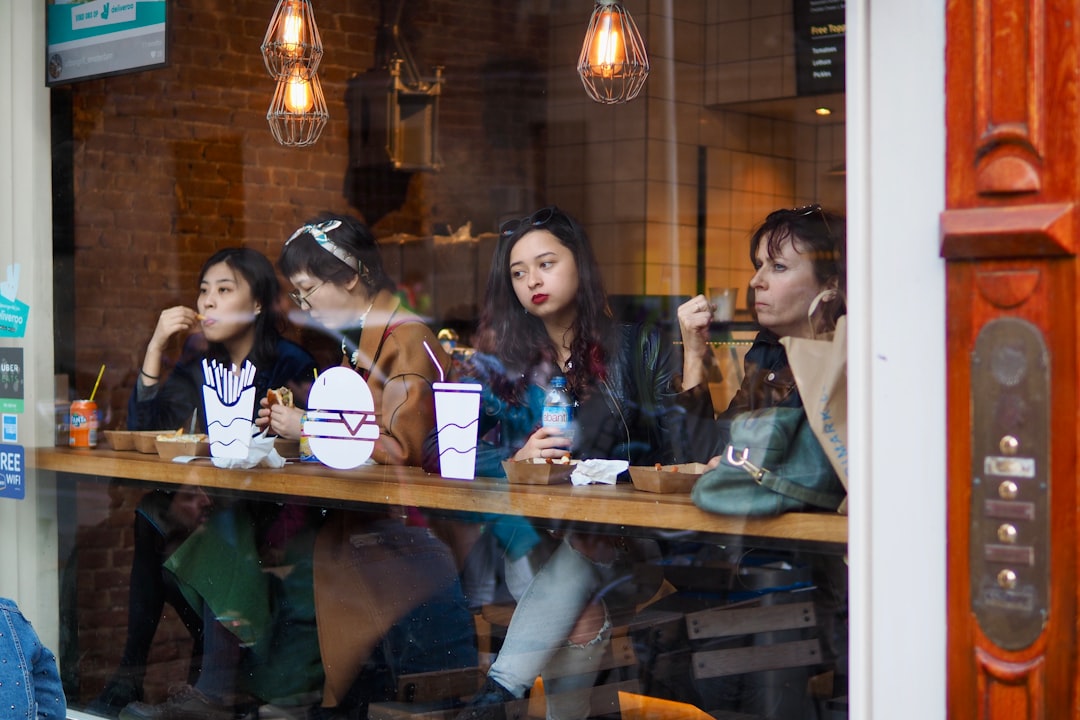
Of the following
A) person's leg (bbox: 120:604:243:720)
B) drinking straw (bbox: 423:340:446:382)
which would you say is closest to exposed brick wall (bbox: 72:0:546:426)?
person's leg (bbox: 120:604:243:720)

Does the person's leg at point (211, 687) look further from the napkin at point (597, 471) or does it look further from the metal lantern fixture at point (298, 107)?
the metal lantern fixture at point (298, 107)

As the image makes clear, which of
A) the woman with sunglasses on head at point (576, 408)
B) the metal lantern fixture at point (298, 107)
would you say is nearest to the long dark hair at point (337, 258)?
the woman with sunglasses on head at point (576, 408)

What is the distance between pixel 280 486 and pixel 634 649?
3.34 feet

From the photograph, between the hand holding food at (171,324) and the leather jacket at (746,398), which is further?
the hand holding food at (171,324)

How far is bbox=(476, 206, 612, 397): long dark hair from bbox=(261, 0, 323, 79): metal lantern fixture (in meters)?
1.60

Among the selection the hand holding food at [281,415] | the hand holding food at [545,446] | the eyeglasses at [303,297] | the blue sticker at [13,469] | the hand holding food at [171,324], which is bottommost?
the blue sticker at [13,469]

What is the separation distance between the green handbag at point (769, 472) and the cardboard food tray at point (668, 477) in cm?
5

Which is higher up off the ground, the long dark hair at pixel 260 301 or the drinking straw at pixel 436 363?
the long dark hair at pixel 260 301

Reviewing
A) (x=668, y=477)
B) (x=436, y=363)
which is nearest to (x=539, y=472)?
(x=668, y=477)

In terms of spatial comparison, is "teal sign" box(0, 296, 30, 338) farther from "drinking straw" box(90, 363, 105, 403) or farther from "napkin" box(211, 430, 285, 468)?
"napkin" box(211, 430, 285, 468)

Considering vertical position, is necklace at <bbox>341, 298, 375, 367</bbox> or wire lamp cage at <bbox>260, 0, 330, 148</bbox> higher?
wire lamp cage at <bbox>260, 0, 330, 148</bbox>

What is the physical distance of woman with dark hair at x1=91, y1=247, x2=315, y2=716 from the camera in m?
3.24

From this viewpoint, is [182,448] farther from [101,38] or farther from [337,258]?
[101,38]

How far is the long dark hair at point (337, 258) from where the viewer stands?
317cm
